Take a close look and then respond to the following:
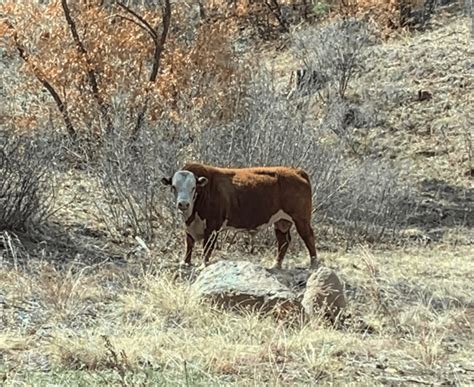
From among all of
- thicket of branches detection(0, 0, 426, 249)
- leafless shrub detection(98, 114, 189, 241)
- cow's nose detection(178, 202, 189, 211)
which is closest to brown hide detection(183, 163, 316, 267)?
cow's nose detection(178, 202, 189, 211)

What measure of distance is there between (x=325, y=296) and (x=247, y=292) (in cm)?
69

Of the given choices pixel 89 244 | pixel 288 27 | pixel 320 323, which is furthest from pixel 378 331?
pixel 288 27

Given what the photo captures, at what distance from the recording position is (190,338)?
6430 millimetres

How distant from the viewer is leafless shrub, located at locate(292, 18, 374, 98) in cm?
2203

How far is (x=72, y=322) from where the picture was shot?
6918 mm

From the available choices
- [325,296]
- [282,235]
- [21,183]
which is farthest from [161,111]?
[325,296]

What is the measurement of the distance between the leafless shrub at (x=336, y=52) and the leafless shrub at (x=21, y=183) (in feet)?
36.5

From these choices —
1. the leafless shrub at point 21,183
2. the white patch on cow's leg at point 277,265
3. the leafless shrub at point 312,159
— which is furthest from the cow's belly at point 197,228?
the leafless shrub at point 312,159

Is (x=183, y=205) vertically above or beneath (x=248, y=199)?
above

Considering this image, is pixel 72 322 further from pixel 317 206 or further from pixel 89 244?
pixel 317 206

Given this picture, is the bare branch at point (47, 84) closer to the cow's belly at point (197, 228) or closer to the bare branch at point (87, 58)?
the bare branch at point (87, 58)

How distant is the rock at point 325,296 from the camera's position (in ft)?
24.8

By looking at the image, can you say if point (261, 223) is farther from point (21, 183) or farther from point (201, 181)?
point (21, 183)

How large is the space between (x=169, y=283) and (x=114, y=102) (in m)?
7.00
